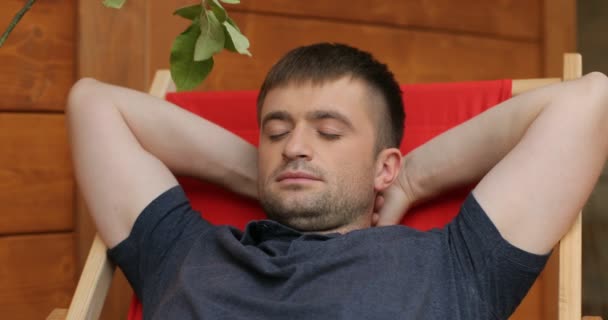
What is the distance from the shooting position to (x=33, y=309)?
173 centimetres

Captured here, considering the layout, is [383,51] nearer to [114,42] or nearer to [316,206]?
[114,42]

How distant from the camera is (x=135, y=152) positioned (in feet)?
4.35

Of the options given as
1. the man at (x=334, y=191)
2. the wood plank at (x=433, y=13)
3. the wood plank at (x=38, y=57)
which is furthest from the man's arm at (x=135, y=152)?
the wood plank at (x=433, y=13)

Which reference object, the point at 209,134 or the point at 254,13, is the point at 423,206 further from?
the point at 254,13

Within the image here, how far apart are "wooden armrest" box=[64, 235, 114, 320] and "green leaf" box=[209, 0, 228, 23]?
637 millimetres

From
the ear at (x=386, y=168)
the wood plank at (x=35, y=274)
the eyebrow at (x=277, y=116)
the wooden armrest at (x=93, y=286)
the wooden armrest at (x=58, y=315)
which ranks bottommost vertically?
the wood plank at (x=35, y=274)

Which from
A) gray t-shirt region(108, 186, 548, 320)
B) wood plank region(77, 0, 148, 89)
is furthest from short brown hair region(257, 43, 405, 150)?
wood plank region(77, 0, 148, 89)

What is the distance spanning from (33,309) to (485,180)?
1.03 metres

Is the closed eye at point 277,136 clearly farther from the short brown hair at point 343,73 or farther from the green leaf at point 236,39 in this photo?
the green leaf at point 236,39

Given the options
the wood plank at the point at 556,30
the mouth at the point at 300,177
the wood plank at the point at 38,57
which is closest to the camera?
the mouth at the point at 300,177

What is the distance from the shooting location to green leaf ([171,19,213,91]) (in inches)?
34.4

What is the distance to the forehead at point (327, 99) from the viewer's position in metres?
1.24

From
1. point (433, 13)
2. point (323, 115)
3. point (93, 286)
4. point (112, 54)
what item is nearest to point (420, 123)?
point (323, 115)

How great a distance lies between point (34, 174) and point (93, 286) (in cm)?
51
